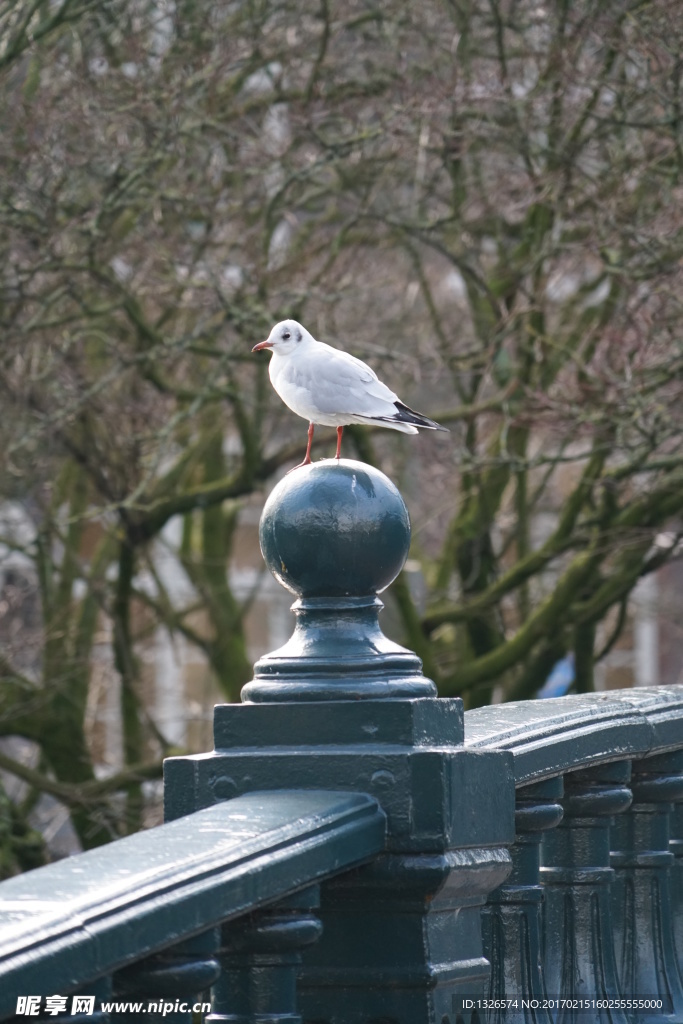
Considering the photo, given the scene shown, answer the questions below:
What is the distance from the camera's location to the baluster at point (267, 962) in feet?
6.40

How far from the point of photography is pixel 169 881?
5.52 feet

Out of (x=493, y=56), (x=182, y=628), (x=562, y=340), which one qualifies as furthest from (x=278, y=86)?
(x=182, y=628)

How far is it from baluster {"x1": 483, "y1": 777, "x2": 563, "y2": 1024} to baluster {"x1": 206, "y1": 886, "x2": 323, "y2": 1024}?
2.11 feet

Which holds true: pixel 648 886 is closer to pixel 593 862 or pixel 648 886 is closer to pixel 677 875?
pixel 677 875

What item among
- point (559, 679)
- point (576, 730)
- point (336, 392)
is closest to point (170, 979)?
point (576, 730)

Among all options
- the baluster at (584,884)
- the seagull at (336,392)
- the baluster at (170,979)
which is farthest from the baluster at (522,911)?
the seagull at (336,392)

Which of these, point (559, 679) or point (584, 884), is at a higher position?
point (559, 679)

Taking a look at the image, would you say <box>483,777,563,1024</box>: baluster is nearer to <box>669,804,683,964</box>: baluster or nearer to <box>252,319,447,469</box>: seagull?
<box>669,804,683,964</box>: baluster

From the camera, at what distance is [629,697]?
10.2 feet

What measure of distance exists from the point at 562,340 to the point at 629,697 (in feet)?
23.2

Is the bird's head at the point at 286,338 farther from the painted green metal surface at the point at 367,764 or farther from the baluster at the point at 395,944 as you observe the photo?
the baluster at the point at 395,944

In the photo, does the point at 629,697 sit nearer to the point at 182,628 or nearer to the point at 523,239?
the point at 523,239

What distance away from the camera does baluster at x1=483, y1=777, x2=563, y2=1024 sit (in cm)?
255

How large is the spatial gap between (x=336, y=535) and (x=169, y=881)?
25.9 inches
